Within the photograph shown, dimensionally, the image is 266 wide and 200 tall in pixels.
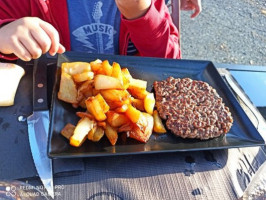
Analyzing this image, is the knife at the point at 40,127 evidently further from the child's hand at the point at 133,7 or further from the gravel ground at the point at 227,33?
the gravel ground at the point at 227,33

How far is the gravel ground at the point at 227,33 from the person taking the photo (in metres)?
3.13

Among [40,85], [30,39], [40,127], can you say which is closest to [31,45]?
[30,39]

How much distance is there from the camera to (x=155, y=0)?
4.79ft

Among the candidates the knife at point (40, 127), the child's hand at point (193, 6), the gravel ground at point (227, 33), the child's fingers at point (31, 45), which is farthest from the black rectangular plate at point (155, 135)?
the gravel ground at point (227, 33)

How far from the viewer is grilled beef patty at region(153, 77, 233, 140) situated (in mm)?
1106

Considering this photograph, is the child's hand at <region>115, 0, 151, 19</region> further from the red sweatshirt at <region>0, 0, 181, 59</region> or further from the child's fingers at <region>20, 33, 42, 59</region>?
the child's fingers at <region>20, 33, 42, 59</region>

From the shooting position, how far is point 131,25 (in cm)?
129

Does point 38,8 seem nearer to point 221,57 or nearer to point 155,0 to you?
point 155,0

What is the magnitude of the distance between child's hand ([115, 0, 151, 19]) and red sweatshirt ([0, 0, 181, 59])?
0.16 feet

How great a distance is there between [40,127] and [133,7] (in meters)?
0.60

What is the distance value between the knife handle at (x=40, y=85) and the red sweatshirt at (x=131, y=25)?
0.98ft

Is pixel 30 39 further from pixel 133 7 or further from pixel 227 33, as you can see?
pixel 227 33

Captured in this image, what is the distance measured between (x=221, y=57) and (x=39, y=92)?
7.91ft

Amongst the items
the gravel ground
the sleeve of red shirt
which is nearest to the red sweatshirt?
the sleeve of red shirt
